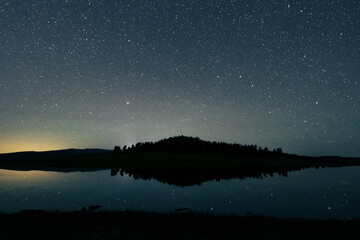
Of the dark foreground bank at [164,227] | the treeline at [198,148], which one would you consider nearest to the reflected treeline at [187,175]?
the dark foreground bank at [164,227]

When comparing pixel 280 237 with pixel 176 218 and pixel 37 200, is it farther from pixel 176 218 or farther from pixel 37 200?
pixel 37 200

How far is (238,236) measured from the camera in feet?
46.9

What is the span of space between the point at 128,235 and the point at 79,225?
387 cm

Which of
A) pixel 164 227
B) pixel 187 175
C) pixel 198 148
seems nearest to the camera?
pixel 164 227

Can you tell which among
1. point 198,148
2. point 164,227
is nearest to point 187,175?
point 164,227

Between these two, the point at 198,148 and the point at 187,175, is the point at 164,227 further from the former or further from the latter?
the point at 198,148

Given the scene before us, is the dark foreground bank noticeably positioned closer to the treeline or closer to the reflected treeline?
the reflected treeline

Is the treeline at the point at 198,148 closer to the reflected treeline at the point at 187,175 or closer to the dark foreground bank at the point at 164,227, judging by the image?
the reflected treeline at the point at 187,175

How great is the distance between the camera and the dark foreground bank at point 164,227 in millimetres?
14609

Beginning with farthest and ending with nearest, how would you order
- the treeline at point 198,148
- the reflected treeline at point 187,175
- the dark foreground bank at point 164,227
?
1. the treeline at point 198,148
2. the reflected treeline at point 187,175
3. the dark foreground bank at point 164,227

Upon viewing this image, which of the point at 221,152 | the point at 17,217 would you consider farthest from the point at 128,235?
the point at 221,152

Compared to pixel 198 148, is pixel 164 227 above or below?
below

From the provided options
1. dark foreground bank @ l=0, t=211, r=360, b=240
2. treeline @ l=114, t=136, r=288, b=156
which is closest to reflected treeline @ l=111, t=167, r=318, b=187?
dark foreground bank @ l=0, t=211, r=360, b=240

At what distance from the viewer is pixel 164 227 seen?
16.3 meters
